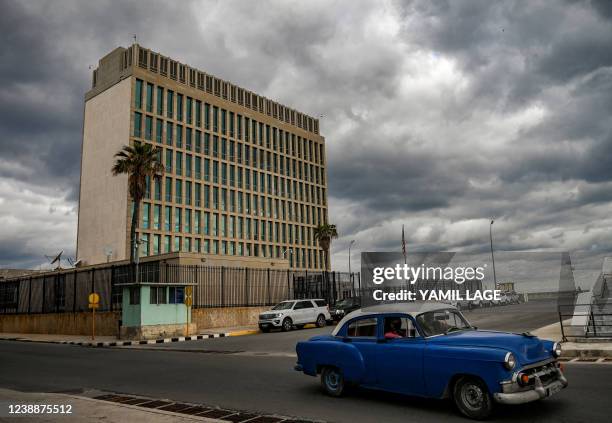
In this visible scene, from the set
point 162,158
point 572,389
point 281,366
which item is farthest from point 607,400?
point 162,158

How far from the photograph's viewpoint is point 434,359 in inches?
264

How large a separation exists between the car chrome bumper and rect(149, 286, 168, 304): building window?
70.4 feet

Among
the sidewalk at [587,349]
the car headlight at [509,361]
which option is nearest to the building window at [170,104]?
the sidewalk at [587,349]

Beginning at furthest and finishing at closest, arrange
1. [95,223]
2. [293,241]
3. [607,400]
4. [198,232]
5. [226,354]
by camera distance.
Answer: [293,241] < [198,232] < [95,223] < [226,354] < [607,400]

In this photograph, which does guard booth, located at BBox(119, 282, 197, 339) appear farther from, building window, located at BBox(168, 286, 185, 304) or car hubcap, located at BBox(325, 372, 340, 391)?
car hubcap, located at BBox(325, 372, 340, 391)

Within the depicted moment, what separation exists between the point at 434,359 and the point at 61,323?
30788 millimetres

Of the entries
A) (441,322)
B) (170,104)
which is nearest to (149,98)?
(170,104)

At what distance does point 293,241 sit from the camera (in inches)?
3386

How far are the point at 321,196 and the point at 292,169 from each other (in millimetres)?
9047

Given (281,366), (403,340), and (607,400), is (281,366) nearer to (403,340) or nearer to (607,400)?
(403,340)

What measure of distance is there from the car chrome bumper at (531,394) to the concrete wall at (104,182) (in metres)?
58.5

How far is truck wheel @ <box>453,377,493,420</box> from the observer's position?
6238 millimetres

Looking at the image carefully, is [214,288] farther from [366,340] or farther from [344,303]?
[366,340]

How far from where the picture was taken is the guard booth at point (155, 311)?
24375 mm
